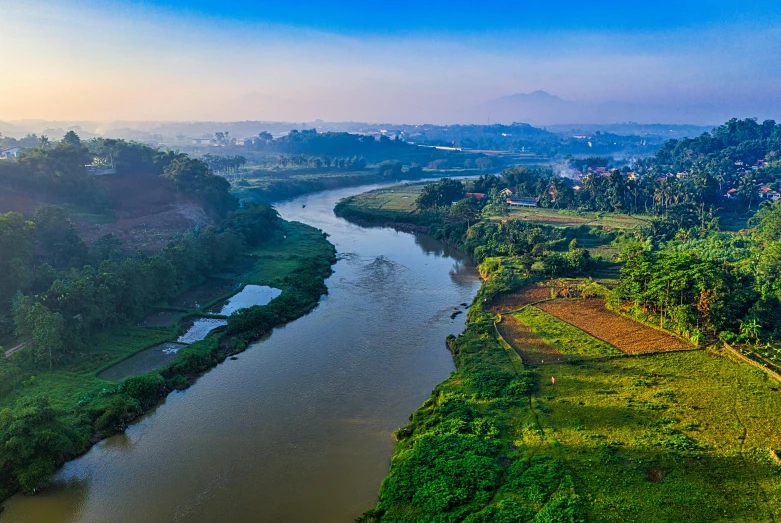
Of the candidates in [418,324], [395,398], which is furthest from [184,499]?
[418,324]

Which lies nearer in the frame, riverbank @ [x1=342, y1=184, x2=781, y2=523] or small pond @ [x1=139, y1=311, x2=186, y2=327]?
riverbank @ [x1=342, y1=184, x2=781, y2=523]

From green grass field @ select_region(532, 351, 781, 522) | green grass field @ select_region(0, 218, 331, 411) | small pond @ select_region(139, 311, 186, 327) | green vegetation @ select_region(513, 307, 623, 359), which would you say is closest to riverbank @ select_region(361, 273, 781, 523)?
green grass field @ select_region(532, 351, 781, 522)

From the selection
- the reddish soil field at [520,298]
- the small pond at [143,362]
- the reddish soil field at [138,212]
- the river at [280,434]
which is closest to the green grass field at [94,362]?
the small pond at [143,362]

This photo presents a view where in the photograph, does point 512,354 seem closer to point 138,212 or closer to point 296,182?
point 138,212

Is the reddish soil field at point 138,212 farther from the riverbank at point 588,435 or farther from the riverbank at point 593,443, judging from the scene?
the riverbank at point 593,443

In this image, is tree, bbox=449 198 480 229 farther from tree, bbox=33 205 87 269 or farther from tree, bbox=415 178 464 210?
tree, bbox=33 205 87 269

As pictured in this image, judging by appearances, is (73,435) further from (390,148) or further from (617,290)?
(390,148)

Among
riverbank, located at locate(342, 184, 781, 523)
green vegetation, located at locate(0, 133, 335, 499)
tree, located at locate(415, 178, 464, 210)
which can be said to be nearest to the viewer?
riverbank, located at locate(342, 184, 781, 523)
